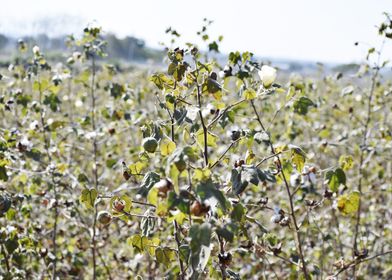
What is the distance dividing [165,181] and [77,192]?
2.88 metres

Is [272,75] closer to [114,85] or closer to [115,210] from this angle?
[115,210]

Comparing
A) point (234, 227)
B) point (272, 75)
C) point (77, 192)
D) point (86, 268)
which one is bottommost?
point (86, 268)

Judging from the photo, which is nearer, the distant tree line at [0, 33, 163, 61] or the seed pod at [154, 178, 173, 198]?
the seed pod at [154, 178, 173, 198]

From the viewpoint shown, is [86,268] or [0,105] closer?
[0,105]

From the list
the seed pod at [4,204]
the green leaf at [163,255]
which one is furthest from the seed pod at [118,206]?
the seed pod at [4,204]

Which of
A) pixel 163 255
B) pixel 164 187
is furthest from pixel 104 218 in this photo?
pixel 164 187

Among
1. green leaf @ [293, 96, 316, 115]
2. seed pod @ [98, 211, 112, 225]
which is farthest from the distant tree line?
seed pod @ [98, 211, 112, 225]

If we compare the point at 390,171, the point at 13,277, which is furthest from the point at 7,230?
the point at 390,171

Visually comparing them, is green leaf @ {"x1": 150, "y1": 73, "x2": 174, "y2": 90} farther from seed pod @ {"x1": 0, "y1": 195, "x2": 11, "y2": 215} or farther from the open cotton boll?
seed pod @ {"x1": 0, "y1": 195, "x2": 11, "y2": 215}

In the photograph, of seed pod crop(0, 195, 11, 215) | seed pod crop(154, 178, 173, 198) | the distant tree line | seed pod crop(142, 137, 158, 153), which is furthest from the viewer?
the distant tree line

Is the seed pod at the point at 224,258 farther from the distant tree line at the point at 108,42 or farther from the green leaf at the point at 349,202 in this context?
the distant tree line at the point at 108,42

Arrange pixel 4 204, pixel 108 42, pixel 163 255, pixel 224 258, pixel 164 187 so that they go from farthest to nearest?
pixel 108 42, pixel 4 204, pixel 163 255, pixel 224 258, pixel 164 187

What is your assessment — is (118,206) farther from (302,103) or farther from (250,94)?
(302,103)

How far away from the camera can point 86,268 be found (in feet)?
12.3
